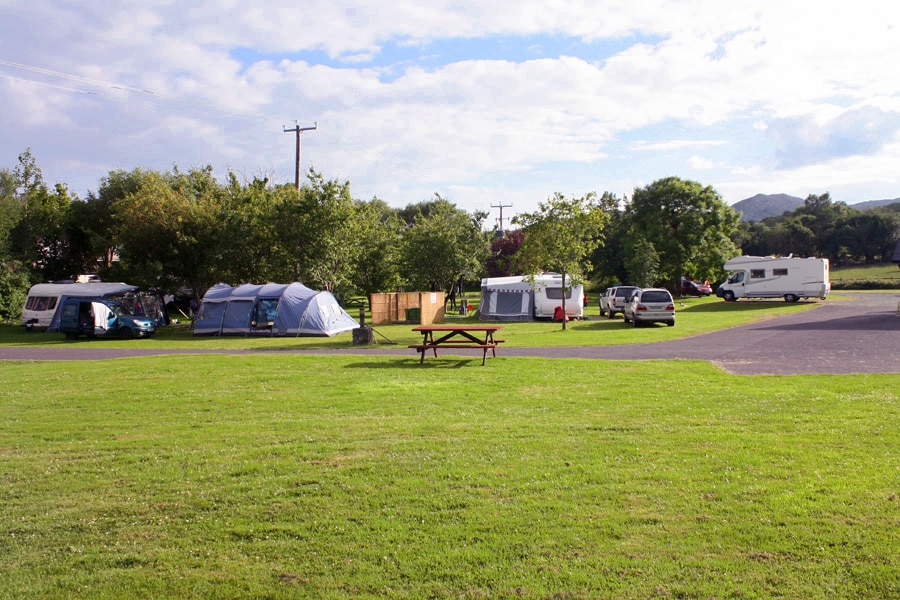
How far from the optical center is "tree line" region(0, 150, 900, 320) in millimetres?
33344

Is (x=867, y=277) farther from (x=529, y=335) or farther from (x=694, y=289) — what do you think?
(x=529, y=335)

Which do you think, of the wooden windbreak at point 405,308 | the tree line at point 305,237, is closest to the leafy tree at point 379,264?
the tree line at point 305,237

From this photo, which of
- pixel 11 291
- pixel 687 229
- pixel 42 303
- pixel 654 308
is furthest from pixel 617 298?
pixel 11 291

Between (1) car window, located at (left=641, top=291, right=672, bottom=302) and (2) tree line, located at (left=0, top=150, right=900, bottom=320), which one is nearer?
(1) car window, located at (left=641, top=291, right=672, bottom=302)

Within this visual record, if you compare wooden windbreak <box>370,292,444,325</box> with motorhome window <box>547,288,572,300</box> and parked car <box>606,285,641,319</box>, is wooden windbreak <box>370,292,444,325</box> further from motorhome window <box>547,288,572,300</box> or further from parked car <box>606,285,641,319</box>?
parked car <box>606,285,641,319</box>

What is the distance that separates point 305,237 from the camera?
3478 cm

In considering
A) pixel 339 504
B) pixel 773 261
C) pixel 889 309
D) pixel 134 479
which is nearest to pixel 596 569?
pixel 339 504

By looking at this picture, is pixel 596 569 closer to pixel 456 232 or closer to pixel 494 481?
pixel 494 481

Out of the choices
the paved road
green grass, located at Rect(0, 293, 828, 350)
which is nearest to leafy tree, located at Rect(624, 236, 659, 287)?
green grass, located at Rect(0, 293, 828, 350)

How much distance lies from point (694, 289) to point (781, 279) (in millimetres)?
14541

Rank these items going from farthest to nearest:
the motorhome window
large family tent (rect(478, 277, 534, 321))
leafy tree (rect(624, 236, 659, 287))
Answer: leafy tree (rect(624, 236, 659, 287)) < large family tent (rect(478, 277, 534, 321)) < the motorhome window

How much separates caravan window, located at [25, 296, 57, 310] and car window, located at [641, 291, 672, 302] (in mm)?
29068

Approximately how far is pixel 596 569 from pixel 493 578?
70 centimetres

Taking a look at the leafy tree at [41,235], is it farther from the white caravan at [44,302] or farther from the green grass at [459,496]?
the green grass at [459,496]
